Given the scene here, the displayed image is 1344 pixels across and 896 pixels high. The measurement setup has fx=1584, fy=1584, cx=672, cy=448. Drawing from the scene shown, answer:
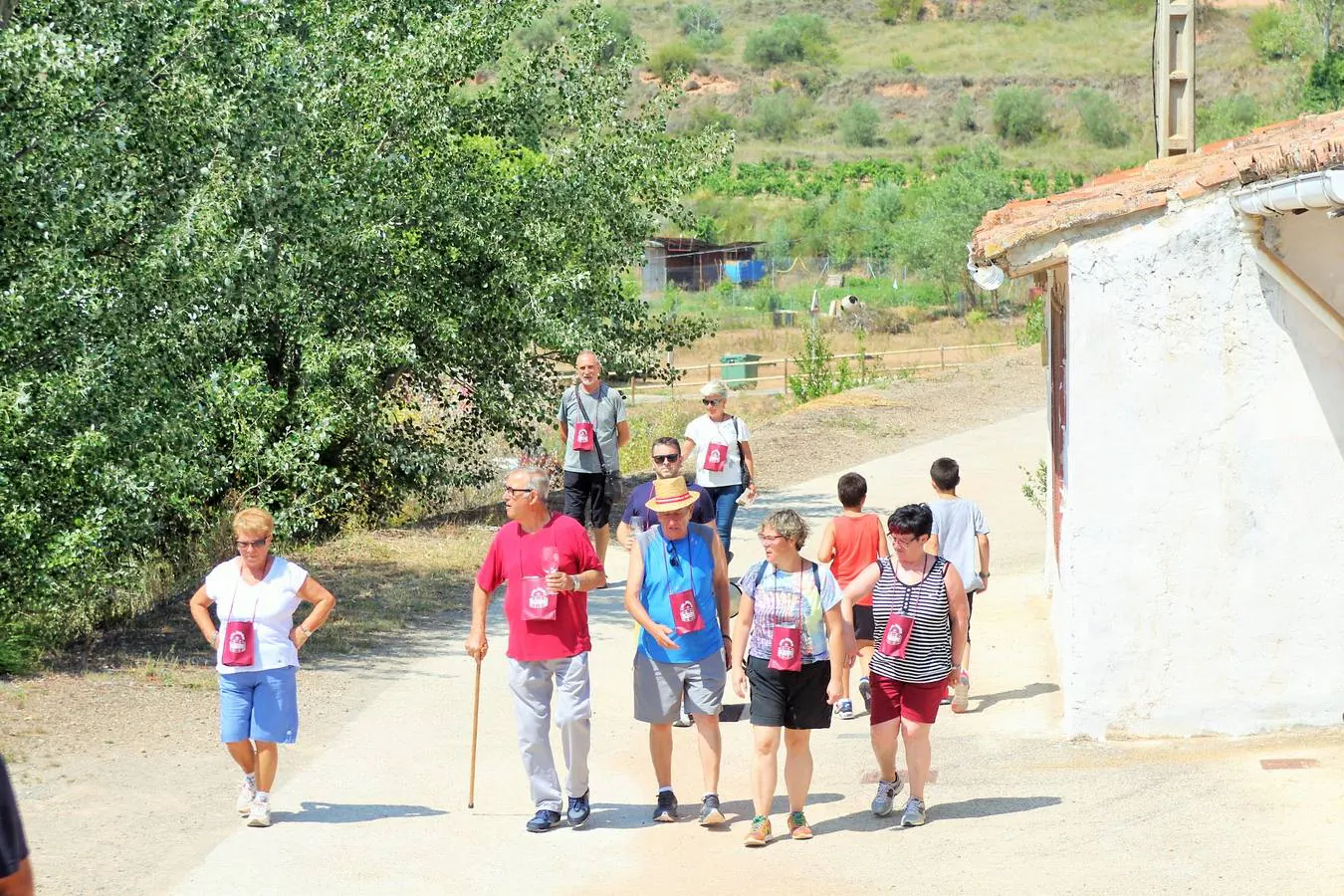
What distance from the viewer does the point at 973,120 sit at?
9988cm

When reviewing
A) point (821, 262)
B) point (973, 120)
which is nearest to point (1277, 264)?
point (821, 262)

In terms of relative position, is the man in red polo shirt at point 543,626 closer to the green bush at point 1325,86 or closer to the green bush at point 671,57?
the green bush at point 1325,86

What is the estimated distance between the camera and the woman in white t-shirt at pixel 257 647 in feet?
23.2

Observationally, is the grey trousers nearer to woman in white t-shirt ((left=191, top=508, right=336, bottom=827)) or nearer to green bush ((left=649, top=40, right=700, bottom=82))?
woman in white t-shirt ((left=191, top=508, right=336, bottom=827))

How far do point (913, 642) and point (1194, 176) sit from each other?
299 centimetres

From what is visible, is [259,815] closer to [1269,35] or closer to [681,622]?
[681,622]

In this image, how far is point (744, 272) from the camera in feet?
210

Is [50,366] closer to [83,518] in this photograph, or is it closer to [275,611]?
[83,518]

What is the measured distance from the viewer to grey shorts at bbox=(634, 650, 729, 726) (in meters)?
6.99

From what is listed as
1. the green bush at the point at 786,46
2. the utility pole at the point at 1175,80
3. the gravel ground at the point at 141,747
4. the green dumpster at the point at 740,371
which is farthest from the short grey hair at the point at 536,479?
the green bush at the point at 786,46

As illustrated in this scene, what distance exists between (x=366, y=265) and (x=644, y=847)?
8.54 m

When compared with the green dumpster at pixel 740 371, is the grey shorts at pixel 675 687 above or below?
below

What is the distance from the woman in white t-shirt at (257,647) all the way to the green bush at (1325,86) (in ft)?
167

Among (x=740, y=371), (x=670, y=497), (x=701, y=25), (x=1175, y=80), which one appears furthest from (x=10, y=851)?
(x=701, y=25)
